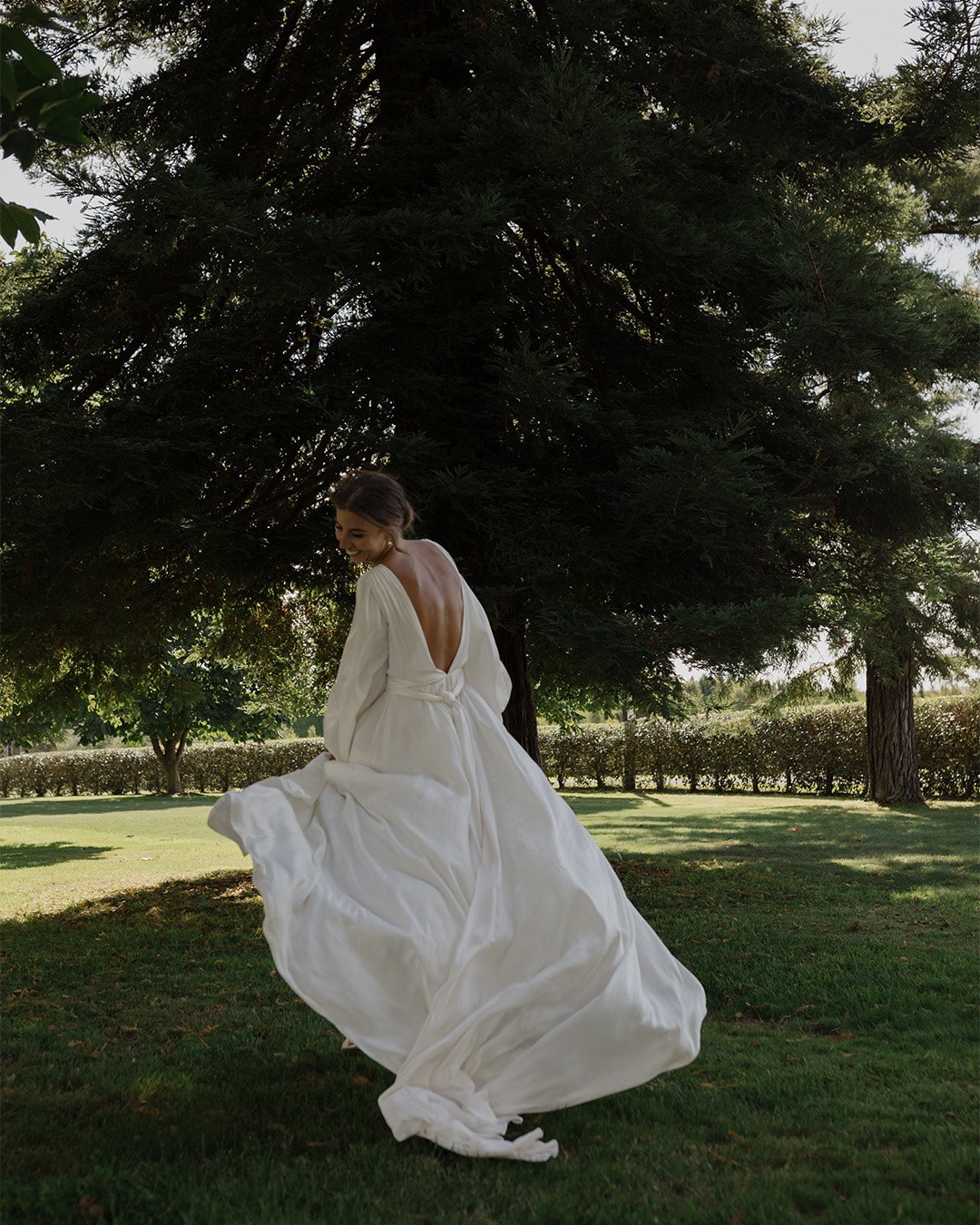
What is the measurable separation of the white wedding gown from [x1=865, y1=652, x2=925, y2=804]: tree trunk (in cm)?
1444

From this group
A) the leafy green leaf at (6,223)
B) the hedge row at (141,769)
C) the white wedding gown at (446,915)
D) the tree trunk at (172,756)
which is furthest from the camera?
the hedge row at (141,769)

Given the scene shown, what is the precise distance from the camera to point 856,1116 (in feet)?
12.1

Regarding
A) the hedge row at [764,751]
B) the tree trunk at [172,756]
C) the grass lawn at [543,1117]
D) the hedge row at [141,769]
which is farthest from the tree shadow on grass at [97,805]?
the grass lawn at [543,1117]

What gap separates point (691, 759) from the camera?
24.3 metres

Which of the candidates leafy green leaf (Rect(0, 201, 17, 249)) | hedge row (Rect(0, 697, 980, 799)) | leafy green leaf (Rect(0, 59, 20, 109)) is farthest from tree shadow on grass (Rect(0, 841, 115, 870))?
leafy green leaf (Rect(0, 59, 20, 109))

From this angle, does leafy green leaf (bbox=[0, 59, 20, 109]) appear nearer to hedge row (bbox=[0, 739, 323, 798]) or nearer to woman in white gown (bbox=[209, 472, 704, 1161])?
woman in white gown (bbox=[209, 472, 704, 1161])

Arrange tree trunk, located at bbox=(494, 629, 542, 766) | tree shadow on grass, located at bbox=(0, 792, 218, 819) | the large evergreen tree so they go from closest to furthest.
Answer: the large evergreen tree < tree trunk, located at bbox=(494, 629, 542, 766) < tree shadow on grass, located at bbox=(0, 792, 218, 819)

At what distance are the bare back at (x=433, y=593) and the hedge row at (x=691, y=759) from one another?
13.7 metres

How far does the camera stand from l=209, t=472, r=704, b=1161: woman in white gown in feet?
11.6

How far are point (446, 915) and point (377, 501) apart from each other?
5.65ft

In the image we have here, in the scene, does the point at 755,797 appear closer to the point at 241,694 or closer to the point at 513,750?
the point at 241,694

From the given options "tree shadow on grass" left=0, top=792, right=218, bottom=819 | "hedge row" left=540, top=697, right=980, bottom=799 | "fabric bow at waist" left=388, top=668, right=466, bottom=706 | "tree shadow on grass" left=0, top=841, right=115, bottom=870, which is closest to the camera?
"fabric bow at waist" left=388, top=668, right=466, bottom=706

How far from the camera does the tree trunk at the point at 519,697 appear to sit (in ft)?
29.0

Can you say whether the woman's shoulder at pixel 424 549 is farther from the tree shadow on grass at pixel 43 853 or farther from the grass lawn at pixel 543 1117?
the tree shadow on grass at pixel 43 853
